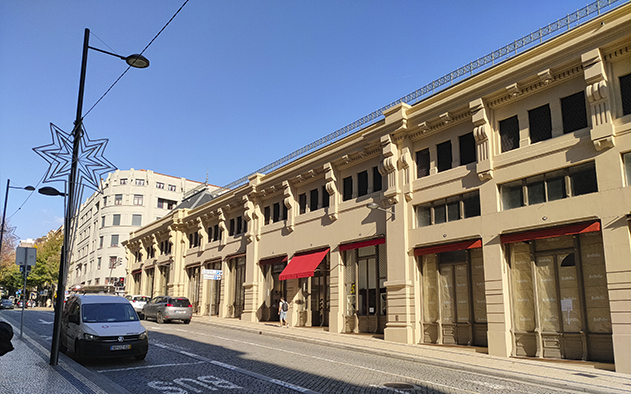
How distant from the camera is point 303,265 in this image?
1025 inches

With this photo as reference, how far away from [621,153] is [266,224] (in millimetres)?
21906

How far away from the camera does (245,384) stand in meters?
10.1

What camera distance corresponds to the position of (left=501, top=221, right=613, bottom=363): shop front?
14.2 metres

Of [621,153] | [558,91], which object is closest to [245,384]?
[621,153]

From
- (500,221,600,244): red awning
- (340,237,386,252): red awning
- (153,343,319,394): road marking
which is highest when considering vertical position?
(340,237,386,252): red awning

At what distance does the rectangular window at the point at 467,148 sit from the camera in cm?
1861

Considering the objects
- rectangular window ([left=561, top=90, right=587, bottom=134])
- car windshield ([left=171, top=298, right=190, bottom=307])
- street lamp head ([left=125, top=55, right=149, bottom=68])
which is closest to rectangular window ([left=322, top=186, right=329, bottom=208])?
car windshield ([left=171, top=298, right=190, bottom=307])

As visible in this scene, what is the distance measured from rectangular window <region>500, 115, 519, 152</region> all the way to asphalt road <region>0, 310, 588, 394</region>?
27.8ft

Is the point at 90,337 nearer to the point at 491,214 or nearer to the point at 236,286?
the point at 491,214

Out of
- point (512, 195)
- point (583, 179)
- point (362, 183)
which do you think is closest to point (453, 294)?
point (512, 195)

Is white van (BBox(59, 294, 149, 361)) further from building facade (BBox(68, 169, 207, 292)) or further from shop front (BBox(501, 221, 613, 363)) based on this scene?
building facade (BBox(68, 169, 207, 292))

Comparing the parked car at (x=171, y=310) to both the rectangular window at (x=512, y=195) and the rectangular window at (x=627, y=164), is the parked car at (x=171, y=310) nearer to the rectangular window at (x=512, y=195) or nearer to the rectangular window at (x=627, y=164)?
the rectangular window at (x=512, y=195)

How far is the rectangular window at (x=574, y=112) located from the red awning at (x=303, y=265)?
13.3 m

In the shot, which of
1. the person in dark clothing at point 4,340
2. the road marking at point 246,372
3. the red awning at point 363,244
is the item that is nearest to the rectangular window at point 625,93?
the red awning at point 363,244
